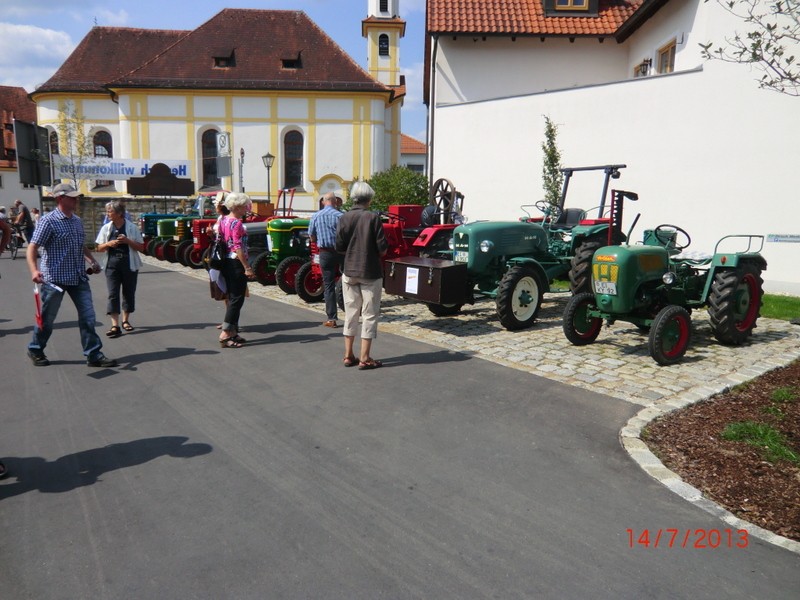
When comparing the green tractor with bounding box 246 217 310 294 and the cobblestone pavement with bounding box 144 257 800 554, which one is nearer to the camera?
the cobblestone pavement with bounding box 144 257 800 554

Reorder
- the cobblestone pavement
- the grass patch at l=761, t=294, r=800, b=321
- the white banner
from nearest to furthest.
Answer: the cobblestone pavement
the grass patch at l=761, t=294, r=800, b=321
the white banner

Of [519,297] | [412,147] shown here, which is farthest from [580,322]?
[412,147]

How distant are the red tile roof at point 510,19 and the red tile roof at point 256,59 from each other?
16864 mm

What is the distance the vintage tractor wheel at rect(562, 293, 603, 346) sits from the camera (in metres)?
7.33

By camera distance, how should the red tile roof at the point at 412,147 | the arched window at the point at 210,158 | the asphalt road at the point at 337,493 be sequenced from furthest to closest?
the red tile roof at the point at 412,147, the arched window at the point at 210,158, the asphalt road at the point at 337,493

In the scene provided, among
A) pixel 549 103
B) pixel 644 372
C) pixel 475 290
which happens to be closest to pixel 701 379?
pixel 644 372

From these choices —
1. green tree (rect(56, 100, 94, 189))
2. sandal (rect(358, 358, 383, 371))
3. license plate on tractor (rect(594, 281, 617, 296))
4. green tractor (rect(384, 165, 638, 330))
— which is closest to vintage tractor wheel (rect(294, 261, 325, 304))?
green tractor (rect(384, 165, 638, 330))

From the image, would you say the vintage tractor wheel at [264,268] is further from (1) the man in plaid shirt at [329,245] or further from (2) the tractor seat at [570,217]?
(2) the tractor seat at [570,217]

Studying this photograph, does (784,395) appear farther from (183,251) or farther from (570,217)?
(183,251)

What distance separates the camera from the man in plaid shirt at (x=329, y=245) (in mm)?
8438

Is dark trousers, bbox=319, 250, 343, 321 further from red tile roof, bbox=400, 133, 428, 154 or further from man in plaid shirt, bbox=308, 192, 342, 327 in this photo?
red tile roof, bbox=400, 133, 428, 154

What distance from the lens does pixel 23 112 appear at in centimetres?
5191

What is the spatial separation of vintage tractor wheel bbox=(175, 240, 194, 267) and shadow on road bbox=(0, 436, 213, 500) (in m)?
12.9

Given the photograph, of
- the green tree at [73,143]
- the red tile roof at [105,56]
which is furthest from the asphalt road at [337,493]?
the red tile roof at [105,56]
